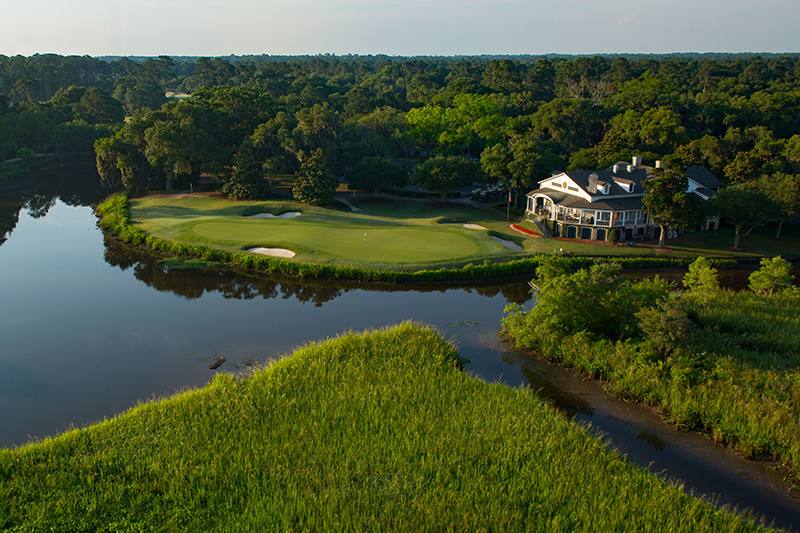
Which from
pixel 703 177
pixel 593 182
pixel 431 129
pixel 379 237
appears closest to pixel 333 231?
pixel 379 237

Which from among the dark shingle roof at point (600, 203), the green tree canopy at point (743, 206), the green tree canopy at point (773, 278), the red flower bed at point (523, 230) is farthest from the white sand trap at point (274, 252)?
the green tree canopy at point (743, 206)

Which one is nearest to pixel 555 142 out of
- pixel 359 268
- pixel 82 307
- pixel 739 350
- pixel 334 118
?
pixel 334 118

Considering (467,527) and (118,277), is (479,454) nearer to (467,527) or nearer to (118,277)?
(467,527)

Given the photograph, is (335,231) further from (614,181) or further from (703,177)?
(703,177)

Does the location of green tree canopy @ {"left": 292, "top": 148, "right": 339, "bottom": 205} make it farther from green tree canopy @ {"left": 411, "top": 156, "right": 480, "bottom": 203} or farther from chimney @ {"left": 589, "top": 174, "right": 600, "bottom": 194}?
chimney @ {"left": 589, "top": 174, "right": 600, "bottom": 194}

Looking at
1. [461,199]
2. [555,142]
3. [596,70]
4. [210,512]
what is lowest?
[210,512]

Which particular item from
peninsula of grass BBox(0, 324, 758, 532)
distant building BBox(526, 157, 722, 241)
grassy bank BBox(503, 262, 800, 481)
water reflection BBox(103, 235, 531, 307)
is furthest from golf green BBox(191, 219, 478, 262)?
peninsula of grass BBox(0, 324, 758, 532)

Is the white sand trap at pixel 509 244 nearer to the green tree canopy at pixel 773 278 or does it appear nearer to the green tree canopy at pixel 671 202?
the green tree canopy at pixel 671 202
